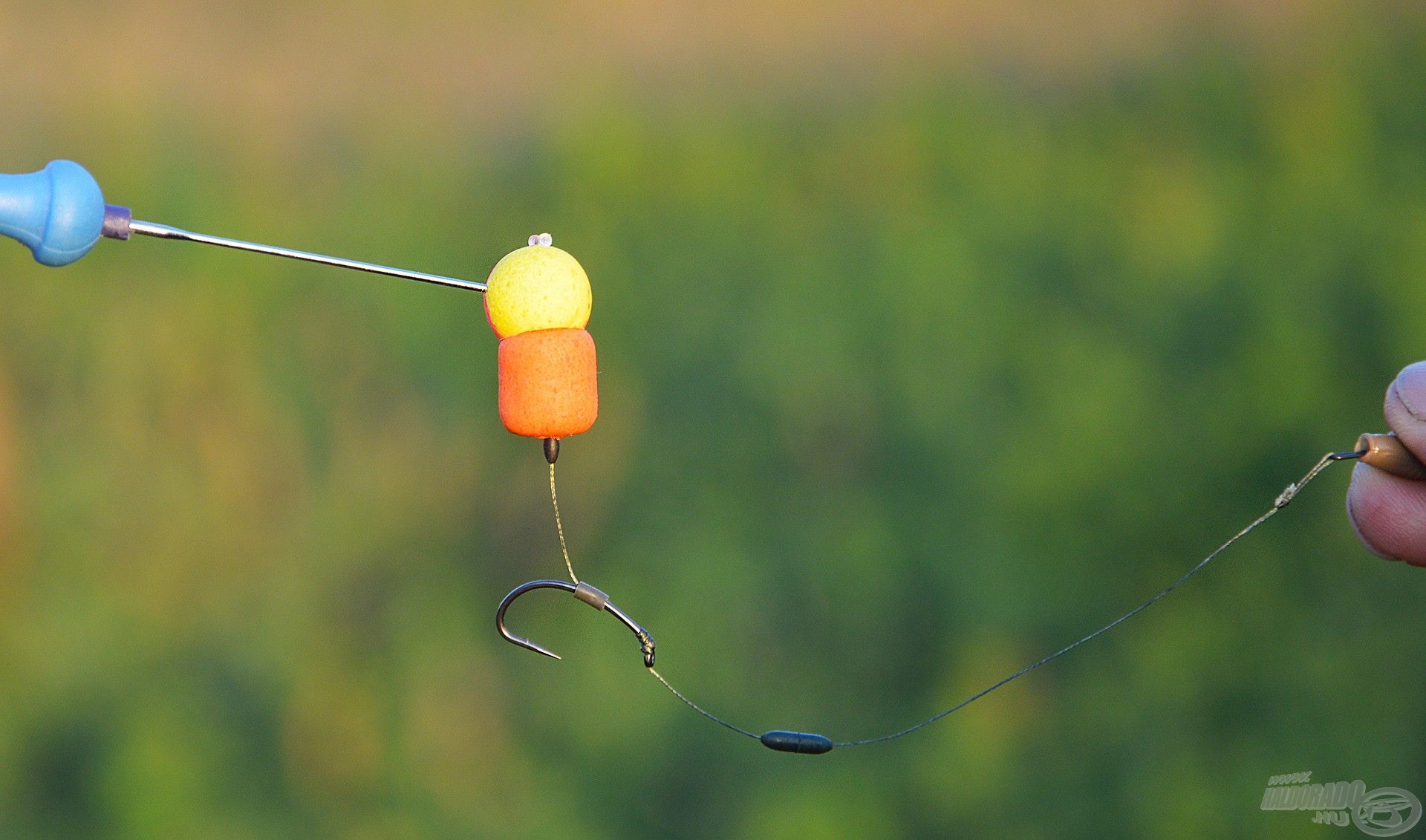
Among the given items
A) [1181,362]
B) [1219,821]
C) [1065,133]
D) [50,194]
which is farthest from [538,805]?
[50,194]

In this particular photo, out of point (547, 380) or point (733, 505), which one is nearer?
point (547, 380)

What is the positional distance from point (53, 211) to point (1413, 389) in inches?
25.1

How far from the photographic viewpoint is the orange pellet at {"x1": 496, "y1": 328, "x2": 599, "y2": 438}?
633mm

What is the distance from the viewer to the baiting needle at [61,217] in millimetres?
532

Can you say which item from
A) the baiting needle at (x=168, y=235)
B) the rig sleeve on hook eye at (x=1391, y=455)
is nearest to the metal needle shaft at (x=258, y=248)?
the baiting needle at (x=168, y=235)

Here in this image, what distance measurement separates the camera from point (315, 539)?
4.97 ft

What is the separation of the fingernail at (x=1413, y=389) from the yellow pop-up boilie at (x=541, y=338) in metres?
0.41

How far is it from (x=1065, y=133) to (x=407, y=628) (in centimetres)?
96

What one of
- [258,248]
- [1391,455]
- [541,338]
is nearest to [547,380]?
[541,338]

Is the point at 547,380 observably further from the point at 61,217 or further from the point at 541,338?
the point at 61,217

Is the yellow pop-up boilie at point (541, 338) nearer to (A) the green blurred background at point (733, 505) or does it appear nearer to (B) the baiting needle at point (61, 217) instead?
(B) the baiting needle at point (61, 217)

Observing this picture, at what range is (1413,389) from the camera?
2.19 ft

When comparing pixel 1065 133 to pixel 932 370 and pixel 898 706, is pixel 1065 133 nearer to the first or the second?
pixel 932 370

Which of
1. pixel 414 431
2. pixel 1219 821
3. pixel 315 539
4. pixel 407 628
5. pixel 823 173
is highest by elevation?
pixel 823 173
